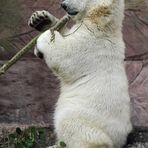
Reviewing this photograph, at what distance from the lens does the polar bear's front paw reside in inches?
247

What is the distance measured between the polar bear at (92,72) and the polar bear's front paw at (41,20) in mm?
237

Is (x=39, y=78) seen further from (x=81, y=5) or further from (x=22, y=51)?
(x=81, y=5)

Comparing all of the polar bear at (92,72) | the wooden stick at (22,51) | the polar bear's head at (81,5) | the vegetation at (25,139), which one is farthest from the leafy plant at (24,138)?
the polar bear's head at (81,5)

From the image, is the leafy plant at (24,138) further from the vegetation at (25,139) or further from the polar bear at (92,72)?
the polar bear at (92,72)

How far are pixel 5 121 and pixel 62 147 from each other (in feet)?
6.06

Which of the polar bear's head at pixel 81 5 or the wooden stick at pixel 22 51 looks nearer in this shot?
the polar bear's head at pixel 81 5

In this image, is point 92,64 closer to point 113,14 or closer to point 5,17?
point 113,14

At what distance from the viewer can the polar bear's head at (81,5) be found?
5969 millimetres

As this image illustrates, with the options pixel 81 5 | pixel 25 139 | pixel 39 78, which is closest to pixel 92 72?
pixel 81 5

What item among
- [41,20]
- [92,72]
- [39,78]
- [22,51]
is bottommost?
[39,78]

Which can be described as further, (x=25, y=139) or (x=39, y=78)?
(x=39, y=78)

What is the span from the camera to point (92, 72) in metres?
6.05

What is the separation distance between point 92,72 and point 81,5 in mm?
581

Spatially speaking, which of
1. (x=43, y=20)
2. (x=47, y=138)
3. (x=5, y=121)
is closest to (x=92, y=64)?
(x=43, y=20)
